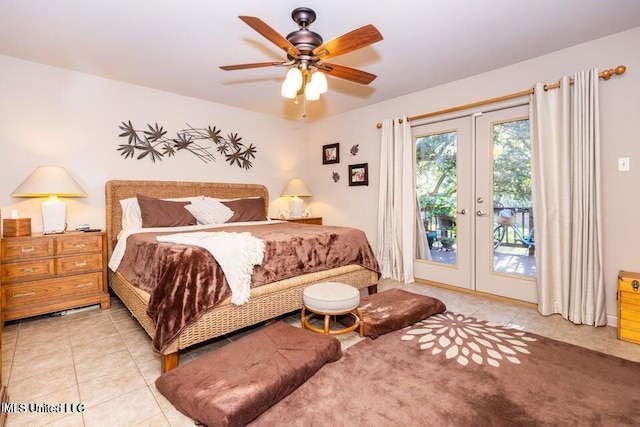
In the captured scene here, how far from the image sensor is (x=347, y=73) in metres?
2.39

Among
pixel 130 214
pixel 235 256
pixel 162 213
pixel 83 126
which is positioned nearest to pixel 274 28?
pixel 235 256

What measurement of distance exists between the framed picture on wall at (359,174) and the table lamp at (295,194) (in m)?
0.76

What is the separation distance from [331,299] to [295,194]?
9.45 feet

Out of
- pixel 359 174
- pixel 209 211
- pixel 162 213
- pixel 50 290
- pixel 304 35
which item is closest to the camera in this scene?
pixel 304 35

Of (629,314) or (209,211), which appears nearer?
(629,314)

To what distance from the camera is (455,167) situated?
3.62 m

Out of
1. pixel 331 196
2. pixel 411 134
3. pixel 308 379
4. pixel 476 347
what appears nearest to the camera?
pixel 308 379

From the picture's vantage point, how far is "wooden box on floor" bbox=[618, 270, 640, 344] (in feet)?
7.40

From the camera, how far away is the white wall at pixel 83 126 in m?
2.99

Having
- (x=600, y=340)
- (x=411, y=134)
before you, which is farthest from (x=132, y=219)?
(x=600, y=340)

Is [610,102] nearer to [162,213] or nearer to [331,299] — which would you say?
[331,299]

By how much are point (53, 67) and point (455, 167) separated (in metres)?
4.45

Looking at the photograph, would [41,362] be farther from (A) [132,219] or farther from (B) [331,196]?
(B) [331,196]

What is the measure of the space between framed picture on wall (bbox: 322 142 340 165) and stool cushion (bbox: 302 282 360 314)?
116 inches
